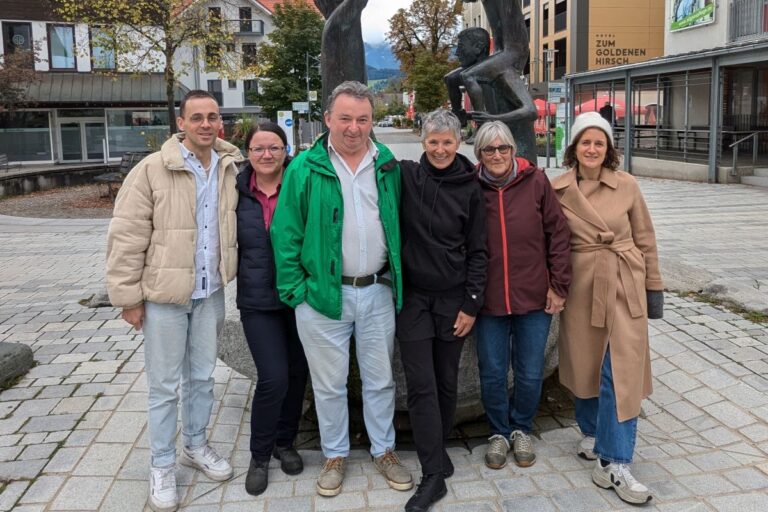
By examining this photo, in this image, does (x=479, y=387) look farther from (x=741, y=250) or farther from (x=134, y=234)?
(x=741, y=250)

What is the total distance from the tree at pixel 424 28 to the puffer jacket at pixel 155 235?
165 feet

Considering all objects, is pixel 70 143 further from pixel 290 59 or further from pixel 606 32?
pixel 606 32

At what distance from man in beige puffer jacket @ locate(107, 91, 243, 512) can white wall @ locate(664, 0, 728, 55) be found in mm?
22026

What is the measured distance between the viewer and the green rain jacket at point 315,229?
316cm

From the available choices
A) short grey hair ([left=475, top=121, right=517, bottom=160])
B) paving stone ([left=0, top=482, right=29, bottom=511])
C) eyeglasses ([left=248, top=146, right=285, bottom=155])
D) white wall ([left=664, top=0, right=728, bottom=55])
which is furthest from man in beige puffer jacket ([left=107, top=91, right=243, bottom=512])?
white wall ([left=664, top=0, right=728, bottom=55])

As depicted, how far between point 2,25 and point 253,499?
38255 millimetres

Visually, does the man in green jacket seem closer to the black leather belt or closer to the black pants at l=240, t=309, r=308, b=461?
the black leather belt

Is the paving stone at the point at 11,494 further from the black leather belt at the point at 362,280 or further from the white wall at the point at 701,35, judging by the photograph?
the white wall at the point at 701,35

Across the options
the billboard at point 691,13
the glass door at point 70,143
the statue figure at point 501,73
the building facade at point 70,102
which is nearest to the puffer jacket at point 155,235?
the statue figure at point 501,73

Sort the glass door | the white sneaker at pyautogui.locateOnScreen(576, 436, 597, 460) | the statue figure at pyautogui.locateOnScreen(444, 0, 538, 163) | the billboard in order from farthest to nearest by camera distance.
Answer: the glass door < the billboard < the statue figure at pyautogui.locateOnScreen(444, 0, 538, 163) < the white sneaker at pyautogui.locateOnScreen(576, 436, 597, 460)

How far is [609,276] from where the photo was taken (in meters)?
3.37

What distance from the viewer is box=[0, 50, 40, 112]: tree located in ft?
94.1

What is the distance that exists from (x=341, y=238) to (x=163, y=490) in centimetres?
148

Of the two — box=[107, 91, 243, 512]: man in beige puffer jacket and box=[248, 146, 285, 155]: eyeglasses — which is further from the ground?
box=[248, 146, 285, 155]: eyeglasses
